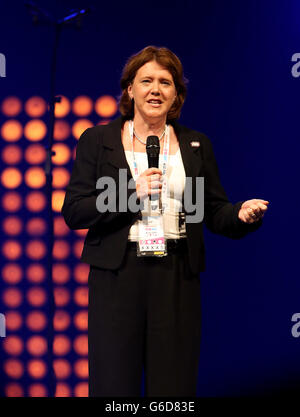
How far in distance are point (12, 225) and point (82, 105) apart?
0.72 metres

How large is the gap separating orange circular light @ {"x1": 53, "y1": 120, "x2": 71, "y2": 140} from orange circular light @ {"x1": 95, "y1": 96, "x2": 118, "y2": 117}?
180 millimetres

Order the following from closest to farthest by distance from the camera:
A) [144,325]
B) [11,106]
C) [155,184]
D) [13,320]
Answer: [155,184], [144,325], [11,106], [13,320]

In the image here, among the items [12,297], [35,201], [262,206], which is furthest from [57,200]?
[262,206]

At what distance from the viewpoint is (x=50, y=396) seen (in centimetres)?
291

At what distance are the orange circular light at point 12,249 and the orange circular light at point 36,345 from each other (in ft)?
1.48

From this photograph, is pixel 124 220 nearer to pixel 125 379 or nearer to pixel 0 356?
pixel 125 379

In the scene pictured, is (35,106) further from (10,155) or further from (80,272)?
(80,272)

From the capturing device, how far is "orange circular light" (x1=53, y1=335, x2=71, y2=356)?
2.92m

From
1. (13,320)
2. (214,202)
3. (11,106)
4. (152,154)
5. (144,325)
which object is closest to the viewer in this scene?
(152,154)

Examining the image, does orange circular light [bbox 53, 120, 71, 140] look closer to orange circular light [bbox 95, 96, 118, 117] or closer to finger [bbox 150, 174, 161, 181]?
orange circular light [bbox 95, 96, 118, 117]

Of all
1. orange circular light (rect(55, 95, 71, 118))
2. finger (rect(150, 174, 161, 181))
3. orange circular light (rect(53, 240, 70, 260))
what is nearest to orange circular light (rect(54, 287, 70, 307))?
orange circular light (rect(53, 240, 70, 260))

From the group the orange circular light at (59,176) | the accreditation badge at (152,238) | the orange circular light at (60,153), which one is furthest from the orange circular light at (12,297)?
the accreditation badge at (152,238)

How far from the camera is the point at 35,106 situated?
9.22ft
